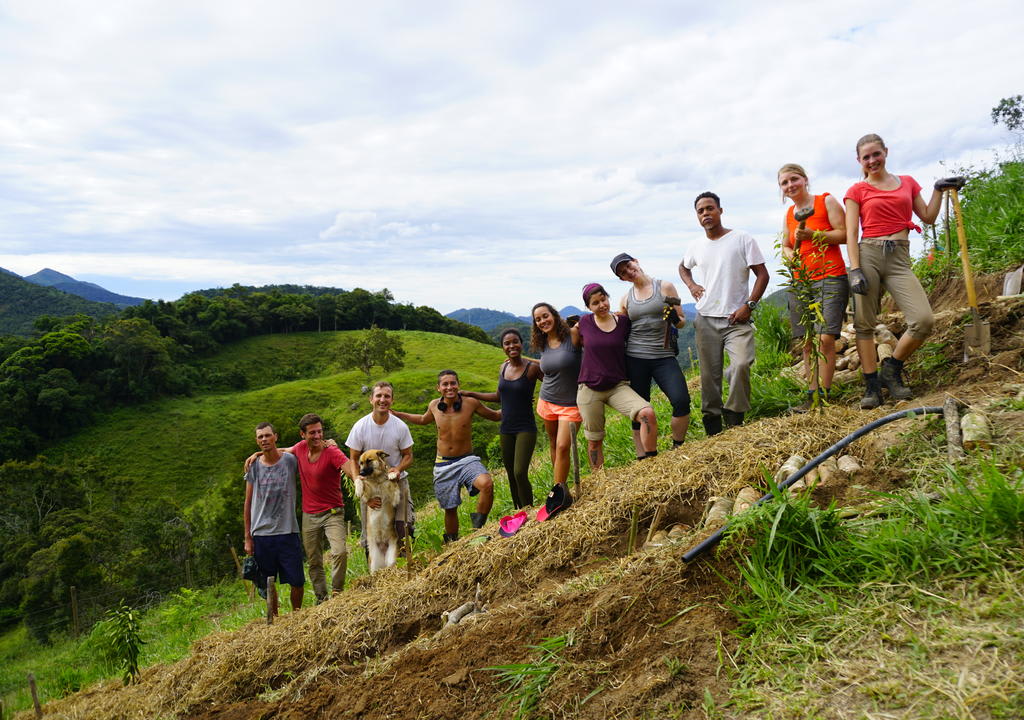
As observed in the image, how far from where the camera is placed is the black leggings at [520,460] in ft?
18.9

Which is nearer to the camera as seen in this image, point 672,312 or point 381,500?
point 672,312

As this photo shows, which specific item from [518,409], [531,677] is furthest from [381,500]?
[531,677]

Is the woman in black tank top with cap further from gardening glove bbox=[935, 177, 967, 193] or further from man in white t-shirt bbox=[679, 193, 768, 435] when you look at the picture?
gardening glove bbox=[935, 177, 967, 193]

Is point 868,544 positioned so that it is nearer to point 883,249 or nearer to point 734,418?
point 734,418

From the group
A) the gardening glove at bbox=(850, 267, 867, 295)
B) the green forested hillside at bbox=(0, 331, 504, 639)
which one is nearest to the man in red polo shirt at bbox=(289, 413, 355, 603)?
the gardening glove at bbox=(850, 267, 867, 295)

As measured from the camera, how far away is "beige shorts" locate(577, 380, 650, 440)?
5.04m

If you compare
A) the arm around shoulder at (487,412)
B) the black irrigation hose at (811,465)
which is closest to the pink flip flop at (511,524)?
the arm around shoulder at (487,412)

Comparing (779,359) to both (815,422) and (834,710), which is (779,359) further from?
(834,710)

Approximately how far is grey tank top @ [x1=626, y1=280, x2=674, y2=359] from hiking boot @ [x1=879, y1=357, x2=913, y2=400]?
5.21 feet

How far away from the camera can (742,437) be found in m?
4.23

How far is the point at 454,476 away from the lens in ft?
20.0

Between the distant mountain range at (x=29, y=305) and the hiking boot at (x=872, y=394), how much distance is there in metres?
126

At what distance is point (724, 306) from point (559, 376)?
1.53m

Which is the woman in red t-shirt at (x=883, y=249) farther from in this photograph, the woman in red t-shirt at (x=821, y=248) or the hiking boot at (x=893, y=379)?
the woman in red t-shirt at (x=821, y=248)
